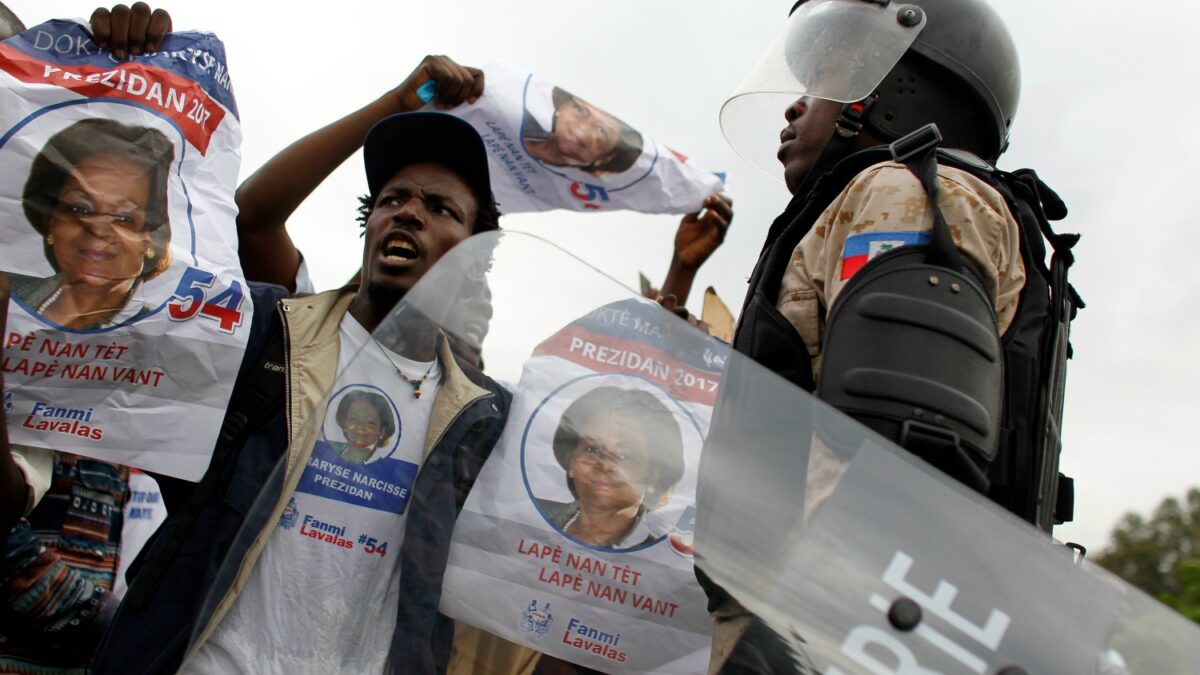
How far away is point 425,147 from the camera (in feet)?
9.80

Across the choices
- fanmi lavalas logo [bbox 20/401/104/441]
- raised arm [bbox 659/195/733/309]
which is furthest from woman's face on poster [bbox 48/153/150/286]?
raised arm [bbox 659/195/733/309]

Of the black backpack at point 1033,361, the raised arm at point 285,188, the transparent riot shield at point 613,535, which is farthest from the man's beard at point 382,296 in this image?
the black backpack at point 1033,361

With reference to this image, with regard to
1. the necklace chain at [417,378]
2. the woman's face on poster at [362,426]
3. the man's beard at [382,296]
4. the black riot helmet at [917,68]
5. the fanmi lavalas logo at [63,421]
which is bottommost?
the fanmi lavalas logo at [63,421]

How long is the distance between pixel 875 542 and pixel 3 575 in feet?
6.85

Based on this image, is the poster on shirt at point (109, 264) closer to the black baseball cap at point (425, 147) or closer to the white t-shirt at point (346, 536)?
the black baseball cap at point (425, 147)

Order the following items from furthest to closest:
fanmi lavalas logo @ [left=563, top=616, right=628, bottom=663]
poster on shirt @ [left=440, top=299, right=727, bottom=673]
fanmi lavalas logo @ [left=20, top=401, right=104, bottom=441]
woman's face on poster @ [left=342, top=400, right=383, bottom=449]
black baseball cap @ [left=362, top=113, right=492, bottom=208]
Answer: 1. black baseball cap @ [left=362, top=113, right=492, bottom=208]
2. fanmi lavalas logo @ [left=20, top=401, right=104, bottom=441]
3. woman's face on poster @ [left=342, top=400, right=383, bottom=449]
4. fanmi lavalas logo @ [left=563, top=616, right=628, bottom=663]
5. poster on shirt @ [left=440, top=299, right=727, bottom=673]

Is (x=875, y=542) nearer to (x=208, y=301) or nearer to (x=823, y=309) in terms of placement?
(x=823, y=309)

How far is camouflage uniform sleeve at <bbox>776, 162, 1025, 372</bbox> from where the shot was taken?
1.58m

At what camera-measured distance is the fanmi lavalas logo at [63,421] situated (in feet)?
7.09

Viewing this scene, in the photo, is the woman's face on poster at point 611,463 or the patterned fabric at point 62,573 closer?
the woman's face on poster at point 611,463

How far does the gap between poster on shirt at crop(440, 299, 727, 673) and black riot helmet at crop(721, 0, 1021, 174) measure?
3.74ft

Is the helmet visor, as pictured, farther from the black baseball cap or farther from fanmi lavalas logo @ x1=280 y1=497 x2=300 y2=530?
fanmi lavalas logo @ x1=280 y1=497 x2=300 y2=530

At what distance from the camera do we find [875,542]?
41.2 inches

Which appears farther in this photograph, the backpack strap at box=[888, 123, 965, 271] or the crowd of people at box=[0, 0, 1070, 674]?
the backpack strap at box=[888, 123, 965, 271]
